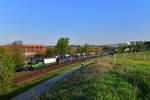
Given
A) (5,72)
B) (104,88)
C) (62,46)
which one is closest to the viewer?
(104,88)

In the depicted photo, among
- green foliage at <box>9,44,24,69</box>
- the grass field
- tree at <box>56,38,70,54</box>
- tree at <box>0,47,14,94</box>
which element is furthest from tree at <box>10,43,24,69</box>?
the grass field

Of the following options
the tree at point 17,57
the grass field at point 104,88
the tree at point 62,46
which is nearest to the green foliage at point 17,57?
the tree at point 17,57

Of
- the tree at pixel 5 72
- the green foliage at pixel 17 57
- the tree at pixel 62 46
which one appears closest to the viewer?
the tree at pixel 5 72

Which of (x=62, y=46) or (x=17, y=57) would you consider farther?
(x=62, y=46)

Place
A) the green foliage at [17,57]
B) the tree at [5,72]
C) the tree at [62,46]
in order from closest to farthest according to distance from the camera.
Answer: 1. the tree at [5,72]
2. the green foliage at [17,57]
3. the tree at [62,46]

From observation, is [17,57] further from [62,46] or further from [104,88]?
[104,88]

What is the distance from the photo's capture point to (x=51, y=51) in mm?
68250

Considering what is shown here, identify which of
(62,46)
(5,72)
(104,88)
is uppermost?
(62,46)

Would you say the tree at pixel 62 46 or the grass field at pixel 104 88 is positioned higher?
the tree at pixel 62 46

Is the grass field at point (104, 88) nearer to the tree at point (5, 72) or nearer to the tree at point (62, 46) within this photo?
the tree at point (5, 72)

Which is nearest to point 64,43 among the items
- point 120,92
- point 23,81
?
point 23,81

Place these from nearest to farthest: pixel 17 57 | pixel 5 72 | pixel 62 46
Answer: pixel 5 72 < pixel 17 57 < pixel 62 46

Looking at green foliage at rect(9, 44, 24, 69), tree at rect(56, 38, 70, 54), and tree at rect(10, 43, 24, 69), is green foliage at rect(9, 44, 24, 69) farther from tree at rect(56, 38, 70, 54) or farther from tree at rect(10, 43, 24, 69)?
tree at rect(56, 38, 70, 54)

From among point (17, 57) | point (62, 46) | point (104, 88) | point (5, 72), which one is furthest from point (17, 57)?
point (104, 88)
